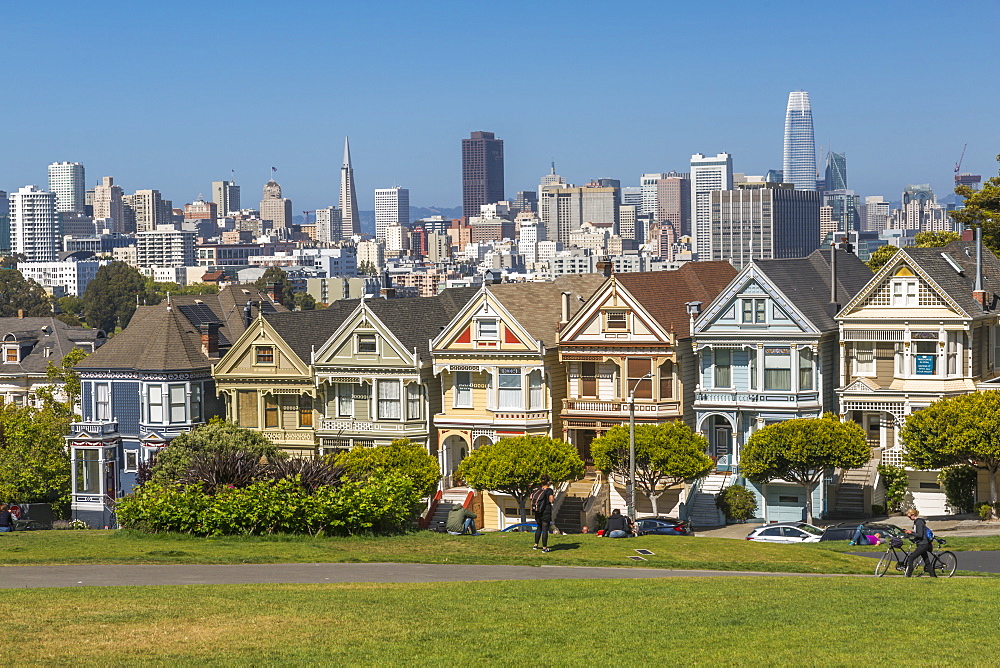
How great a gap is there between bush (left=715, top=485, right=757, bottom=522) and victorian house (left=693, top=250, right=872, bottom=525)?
0.43 meters

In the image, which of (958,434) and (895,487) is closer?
(958,434)

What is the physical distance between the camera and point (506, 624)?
25875 millimetres

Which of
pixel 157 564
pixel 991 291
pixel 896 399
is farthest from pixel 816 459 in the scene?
pixel 157 564

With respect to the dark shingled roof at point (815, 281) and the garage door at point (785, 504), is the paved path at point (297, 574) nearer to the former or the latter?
the garage door at point (785, 504)

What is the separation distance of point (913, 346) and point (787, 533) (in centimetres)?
1071

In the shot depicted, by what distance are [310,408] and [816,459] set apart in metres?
21.0

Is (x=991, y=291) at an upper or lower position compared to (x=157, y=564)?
upper

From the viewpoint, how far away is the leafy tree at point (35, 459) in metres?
63.9

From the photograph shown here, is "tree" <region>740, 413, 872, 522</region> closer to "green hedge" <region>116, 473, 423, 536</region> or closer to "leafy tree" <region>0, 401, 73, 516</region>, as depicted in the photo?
"green hedge" <region>116, 473, 423, 536</region>

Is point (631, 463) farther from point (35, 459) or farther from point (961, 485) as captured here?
A: point (35, 459)

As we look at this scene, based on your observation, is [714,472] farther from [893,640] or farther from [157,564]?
[893,640]

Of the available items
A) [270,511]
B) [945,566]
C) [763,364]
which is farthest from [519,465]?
[945,566]

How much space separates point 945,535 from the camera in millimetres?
48656

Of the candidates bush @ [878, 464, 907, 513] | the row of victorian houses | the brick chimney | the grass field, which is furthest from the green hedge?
the brick chimney
